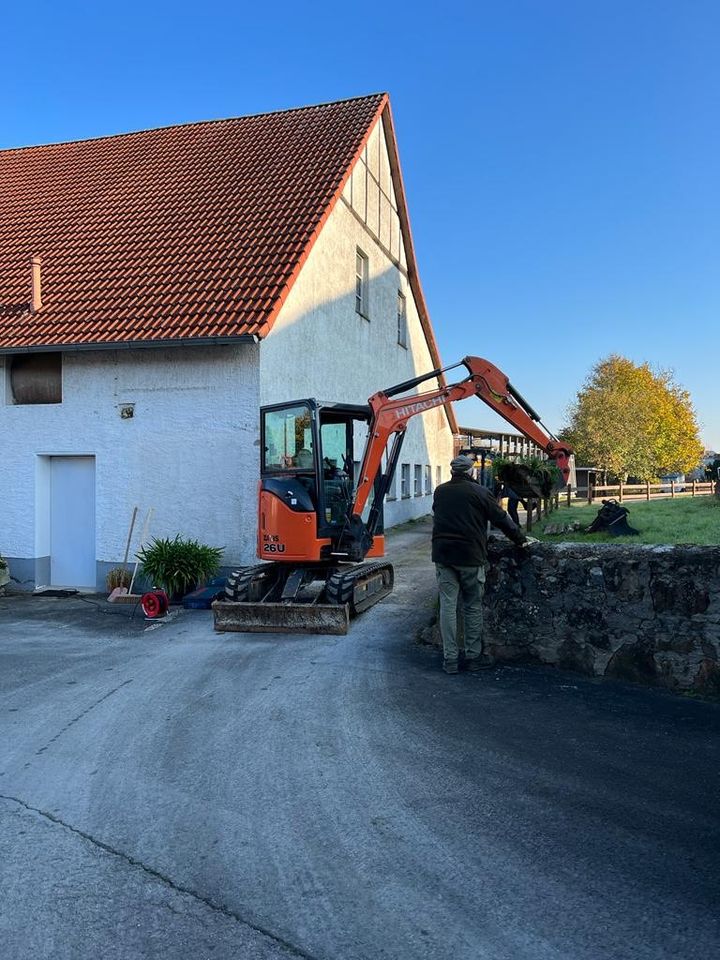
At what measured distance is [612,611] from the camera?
20.9 ft

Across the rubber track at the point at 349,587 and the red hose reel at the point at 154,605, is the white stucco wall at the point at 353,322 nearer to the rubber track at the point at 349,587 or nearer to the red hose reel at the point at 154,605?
the red hose reel at the point at 154,605

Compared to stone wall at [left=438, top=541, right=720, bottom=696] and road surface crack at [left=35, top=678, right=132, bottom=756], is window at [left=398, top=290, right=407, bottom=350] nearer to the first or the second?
stone wall at [left=438, top=541, right=720, bottom=696]

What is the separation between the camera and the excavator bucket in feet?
28.8

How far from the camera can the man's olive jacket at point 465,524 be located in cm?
682

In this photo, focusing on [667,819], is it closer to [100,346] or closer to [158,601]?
[158,601]

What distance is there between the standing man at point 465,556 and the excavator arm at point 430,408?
3.20 meters

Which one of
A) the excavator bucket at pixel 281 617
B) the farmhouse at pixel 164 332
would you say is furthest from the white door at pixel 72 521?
the excavator bucket at pixel 281 617

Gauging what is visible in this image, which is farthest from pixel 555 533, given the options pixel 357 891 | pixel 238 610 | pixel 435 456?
pixel 435 456

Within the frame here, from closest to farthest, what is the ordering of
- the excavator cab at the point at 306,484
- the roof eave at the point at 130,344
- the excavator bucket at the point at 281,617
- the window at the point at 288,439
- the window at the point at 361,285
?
the excavator bucket at the point at 281,617 → the excavator cab at the point at 306,484 → the window at the point at 288,439 → the roof eave at the point at 130,344 → the window at the point at 361,285

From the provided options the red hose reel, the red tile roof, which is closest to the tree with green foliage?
the red tile roof

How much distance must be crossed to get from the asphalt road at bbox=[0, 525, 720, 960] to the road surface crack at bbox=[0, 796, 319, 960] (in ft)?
0.05

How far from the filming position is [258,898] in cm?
328

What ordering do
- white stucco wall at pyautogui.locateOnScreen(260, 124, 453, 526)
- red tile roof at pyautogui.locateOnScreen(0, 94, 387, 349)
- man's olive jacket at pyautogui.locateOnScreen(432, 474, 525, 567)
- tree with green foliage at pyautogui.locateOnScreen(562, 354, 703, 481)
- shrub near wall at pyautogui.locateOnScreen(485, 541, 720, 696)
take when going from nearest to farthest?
shrub near wall at pyautogui.locateOnScreen(485, 541, 720, 696) → man's olive jacket at pyautogui.locateOnScreen(432, 474, 525, 567) → red tile roof at pyautogui.locateOnScreen(0, 94, 387, 349) → white stucco wall at pyautogui.locateOnScreen(260, 124, 453, 526) → tree with green foliage at pyautogui.locateOnScreen(562, 354, 703, 481)

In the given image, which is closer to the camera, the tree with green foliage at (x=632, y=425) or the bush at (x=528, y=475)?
the bush at (x=528, y=475)
